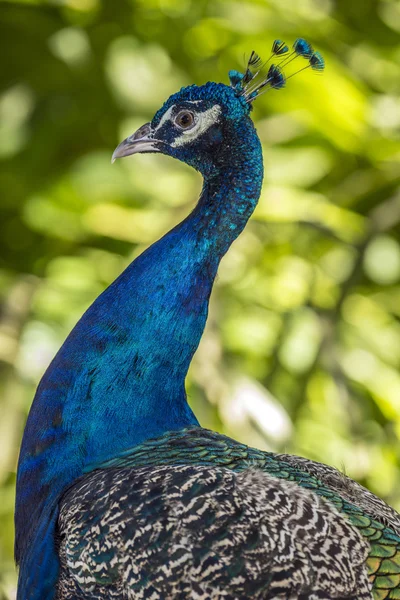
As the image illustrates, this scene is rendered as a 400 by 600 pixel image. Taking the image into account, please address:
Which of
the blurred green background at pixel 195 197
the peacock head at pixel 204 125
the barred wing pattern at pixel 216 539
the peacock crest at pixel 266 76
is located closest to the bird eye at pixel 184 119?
the peacock head at pixel 204 125

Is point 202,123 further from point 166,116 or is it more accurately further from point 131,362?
point 131,362

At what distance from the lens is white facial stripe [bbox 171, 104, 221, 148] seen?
5.43ft

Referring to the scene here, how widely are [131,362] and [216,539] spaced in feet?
1.36

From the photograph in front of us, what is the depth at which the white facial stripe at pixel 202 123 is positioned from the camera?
166 centimetres

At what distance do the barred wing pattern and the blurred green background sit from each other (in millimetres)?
1518

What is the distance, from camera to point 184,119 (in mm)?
1678

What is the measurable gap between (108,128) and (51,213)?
396 mm

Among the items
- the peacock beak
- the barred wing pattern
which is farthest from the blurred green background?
the barred wing pattern

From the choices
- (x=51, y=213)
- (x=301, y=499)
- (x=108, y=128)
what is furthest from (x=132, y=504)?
(x=108, y=128)

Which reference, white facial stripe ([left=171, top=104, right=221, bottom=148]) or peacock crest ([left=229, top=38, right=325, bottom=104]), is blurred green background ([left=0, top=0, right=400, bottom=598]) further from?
white facial stripe ([left=171, top=104, right=221, bottom=148])

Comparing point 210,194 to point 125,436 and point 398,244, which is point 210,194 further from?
point 398,244

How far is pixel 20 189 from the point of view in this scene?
3074 mm

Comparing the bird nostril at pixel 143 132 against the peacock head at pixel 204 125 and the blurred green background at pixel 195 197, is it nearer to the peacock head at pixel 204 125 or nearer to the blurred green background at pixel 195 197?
the peacock head at pixel 204 125

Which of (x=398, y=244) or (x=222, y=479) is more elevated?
(x=398, y=244)
